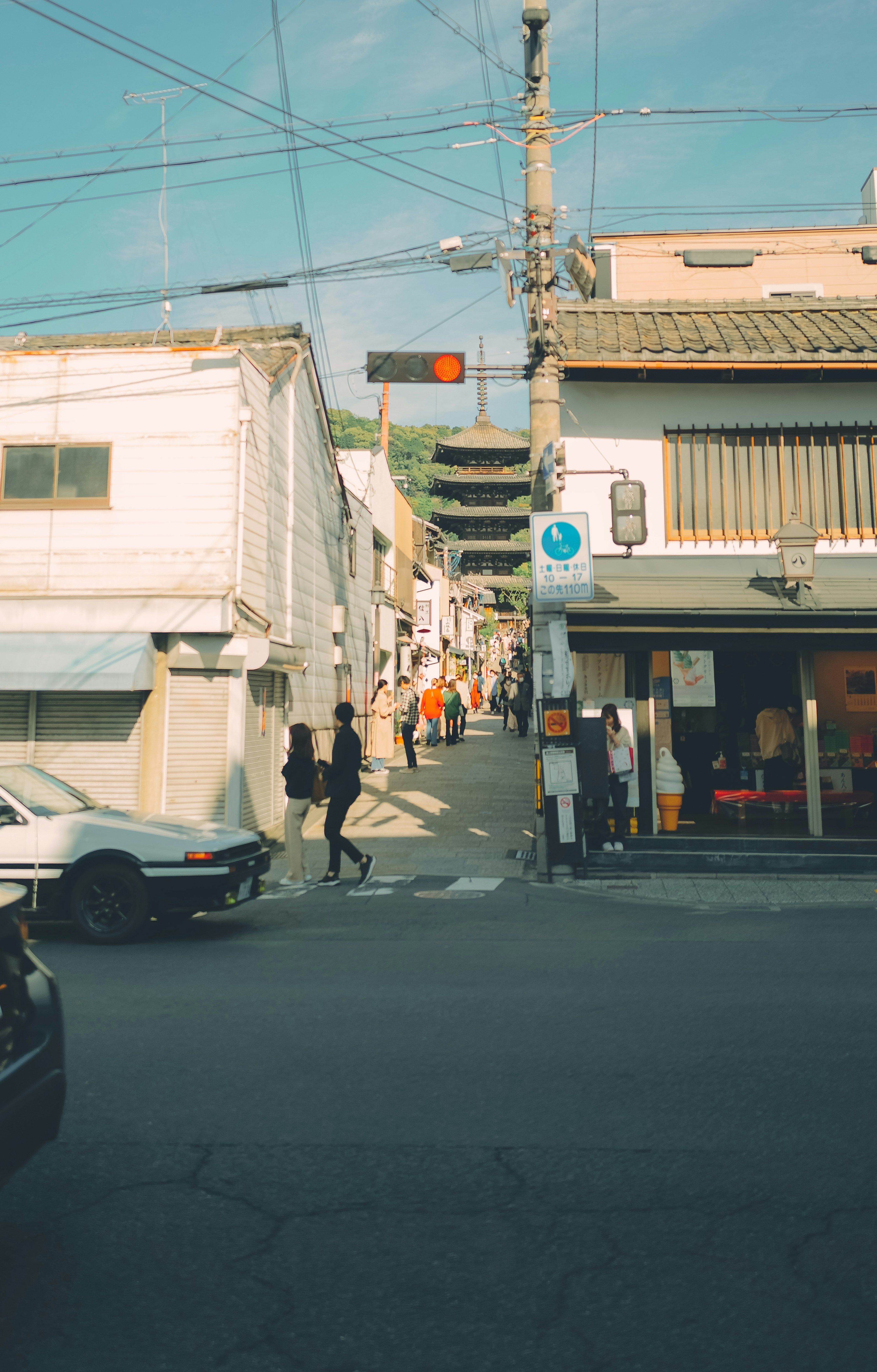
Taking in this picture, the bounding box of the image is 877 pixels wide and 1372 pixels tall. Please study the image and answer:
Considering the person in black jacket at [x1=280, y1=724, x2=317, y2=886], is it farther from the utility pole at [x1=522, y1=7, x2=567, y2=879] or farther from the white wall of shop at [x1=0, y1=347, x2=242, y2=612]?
the white wall of shop at [x1=0, y1=347, x2=242, y2=612]

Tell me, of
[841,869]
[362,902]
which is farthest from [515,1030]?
[841,869]

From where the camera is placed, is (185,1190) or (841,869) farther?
(841,869)

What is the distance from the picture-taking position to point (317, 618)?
2089cm

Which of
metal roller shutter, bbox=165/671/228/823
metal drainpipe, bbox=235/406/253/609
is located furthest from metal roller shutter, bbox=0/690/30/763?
metal drainpipe, bbox=235/406/253/609

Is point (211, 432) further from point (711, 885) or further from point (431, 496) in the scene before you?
point (431, 496)

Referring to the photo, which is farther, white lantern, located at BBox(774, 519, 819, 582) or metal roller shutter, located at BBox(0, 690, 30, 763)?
metal roller shutter, located at BBox(0, 690, 30, 763)

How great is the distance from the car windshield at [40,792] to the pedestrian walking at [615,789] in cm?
697

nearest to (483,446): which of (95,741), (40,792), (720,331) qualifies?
(720,331)

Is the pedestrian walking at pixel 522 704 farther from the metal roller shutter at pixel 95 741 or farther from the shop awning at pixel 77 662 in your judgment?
the shop awning at pixel 77 662

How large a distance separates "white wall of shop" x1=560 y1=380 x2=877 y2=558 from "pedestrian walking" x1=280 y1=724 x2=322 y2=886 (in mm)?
5505

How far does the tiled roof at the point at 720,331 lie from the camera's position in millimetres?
14484

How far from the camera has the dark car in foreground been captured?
3.26 m

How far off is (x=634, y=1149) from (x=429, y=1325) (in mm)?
1526

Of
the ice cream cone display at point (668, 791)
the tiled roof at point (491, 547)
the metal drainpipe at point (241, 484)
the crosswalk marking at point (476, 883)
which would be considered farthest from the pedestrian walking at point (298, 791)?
the tiled roof at point (491, 547)
